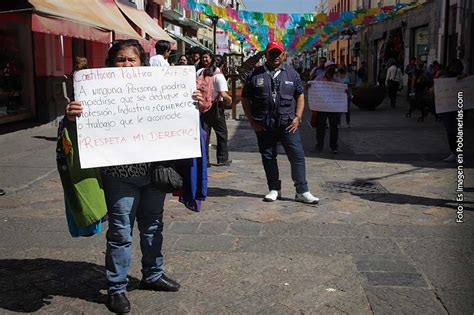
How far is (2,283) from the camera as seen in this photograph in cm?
364

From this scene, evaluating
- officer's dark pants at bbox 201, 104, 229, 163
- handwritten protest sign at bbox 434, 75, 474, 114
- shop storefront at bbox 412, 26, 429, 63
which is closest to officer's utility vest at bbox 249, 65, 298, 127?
officer's dark pants at bbox 201, 104, 229, 163

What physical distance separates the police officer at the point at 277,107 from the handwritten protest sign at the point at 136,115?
8.21 feet

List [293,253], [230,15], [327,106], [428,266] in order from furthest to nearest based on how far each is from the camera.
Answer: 1. [230,15]
2. [327,106]
3. [293,253]
4. [428,266]

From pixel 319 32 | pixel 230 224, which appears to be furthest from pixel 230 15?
pixel 230 224

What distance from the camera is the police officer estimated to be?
5668mm

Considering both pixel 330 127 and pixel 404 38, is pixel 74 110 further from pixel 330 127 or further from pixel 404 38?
pixel 404 38

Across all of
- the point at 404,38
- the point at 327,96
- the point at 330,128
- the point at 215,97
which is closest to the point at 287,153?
the point at 215,97

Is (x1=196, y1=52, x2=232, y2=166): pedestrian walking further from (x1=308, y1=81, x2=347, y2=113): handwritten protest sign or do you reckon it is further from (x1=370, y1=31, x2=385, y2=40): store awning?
(x1=370, y1=31, x2=385, y2=40): store awning

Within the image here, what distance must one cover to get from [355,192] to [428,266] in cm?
250

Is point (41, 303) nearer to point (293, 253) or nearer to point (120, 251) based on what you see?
point (120, 251)

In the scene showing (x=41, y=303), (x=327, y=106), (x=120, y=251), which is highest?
(x=327, y=106)

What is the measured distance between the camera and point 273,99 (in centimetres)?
567

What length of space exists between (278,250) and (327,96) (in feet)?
18.5

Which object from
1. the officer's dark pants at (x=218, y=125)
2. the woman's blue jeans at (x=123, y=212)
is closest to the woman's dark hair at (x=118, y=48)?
the woman's blue jeans at (x=123, y=212)
